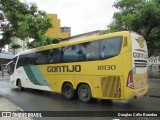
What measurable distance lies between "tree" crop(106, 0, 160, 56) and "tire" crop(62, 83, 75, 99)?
9689 mm

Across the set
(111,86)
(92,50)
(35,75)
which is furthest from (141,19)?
(111,86)

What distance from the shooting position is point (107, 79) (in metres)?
11.4

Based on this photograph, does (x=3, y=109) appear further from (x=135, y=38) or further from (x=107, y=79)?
(x=135, y=38)

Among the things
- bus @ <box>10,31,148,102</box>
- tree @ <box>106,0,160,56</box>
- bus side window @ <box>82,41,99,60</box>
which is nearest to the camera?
bus @ <box>10,31,148,102</box>

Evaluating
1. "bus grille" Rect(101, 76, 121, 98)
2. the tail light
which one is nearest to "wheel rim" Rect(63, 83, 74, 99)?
"bus grille" Rect(101, 76, 121, 98)

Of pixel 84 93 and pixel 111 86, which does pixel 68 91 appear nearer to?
pixel 84 93

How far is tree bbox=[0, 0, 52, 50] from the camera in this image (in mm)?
14156

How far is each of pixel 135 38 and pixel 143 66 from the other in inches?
53.7

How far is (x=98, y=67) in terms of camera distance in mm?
11812

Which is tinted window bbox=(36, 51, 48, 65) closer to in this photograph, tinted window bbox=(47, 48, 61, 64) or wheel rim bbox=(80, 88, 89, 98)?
tinted window bbox=(47, 48, 61, 64)

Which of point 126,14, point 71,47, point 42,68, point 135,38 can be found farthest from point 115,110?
point 126,14

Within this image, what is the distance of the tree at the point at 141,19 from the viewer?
20333 millimetres

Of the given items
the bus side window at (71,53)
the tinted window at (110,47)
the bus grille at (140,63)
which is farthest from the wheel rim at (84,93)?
the bus grille at (140,63)

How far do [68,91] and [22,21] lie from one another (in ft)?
15.5
